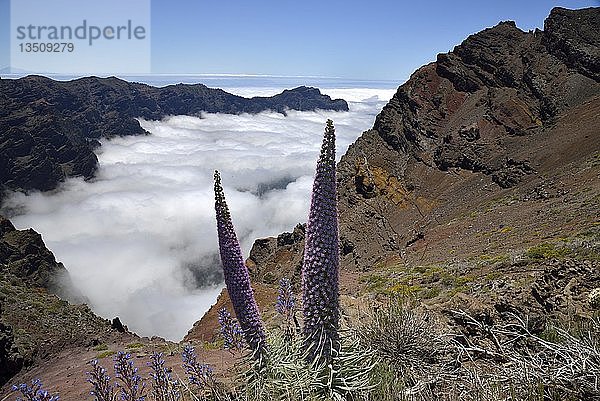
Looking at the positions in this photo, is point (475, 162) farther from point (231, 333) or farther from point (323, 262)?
point (323, 262)

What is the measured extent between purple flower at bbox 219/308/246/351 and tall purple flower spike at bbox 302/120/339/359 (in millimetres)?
913

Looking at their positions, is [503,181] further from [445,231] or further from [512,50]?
[512,50]

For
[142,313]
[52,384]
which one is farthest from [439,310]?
[142,313]

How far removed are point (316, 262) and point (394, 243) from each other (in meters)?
45.4

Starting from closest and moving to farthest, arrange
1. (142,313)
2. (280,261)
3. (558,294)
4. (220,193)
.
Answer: (220,193)
(558,294)
(280,261)
(142,313)

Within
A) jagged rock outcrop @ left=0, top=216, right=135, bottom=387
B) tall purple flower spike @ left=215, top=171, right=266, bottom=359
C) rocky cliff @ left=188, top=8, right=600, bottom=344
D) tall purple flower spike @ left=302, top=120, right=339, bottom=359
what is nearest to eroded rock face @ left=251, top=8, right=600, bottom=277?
rocky cliff @ left=188, top=8, right=600, bottom=344

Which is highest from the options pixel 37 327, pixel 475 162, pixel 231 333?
pixel 231 333

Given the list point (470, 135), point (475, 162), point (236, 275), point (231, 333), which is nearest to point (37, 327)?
point (231, 333)

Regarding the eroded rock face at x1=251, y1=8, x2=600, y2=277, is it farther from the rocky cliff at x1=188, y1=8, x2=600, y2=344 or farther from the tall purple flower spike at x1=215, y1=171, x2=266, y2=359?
the tall purple flower spike at x1=215, y1=171, x2=266, y2=359

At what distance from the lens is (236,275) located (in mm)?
4887

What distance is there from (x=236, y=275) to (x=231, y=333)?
2.99 ft

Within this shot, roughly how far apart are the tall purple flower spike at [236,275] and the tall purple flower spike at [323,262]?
689 mm

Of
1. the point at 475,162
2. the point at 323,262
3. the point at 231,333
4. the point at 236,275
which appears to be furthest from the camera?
the point at 475,162

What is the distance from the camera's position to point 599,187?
3384 centimetres
